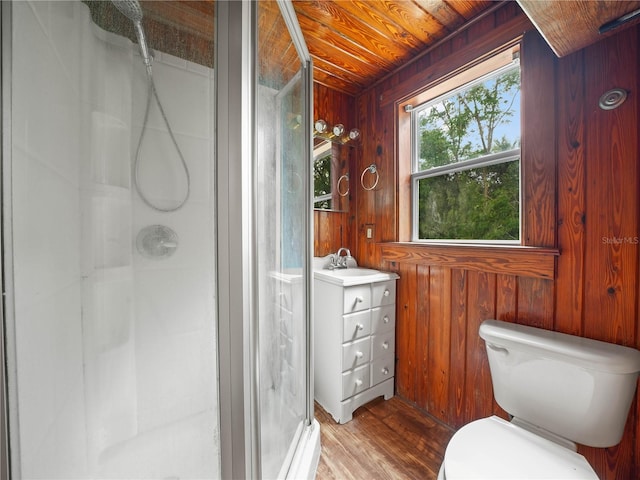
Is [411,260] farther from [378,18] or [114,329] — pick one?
[114,329]

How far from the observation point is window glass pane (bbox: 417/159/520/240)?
1320 millimetres

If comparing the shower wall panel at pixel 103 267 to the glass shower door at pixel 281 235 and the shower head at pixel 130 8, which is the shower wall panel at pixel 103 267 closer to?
the shower head at pixel 130 8

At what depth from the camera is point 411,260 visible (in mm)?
1603

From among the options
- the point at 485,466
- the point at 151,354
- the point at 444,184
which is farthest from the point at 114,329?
the point at 444,184

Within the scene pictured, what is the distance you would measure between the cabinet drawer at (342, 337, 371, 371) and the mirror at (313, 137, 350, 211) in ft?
3.11

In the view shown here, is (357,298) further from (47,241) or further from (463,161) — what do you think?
(47,241)

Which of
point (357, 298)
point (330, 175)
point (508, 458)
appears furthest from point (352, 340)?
point (330, 175)

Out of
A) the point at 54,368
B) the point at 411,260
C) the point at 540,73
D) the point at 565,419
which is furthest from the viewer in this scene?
the point at 411,260

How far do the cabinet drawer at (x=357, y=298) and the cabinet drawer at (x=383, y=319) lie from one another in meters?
0.10

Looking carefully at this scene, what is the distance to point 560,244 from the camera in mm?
1088

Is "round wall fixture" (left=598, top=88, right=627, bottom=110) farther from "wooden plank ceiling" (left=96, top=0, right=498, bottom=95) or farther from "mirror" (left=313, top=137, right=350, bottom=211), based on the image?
"mirror" (left=313, top=137, right=350, bottom=211)

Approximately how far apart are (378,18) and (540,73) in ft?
2.68

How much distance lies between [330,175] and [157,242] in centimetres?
147

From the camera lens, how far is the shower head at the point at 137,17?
58 centimetres
